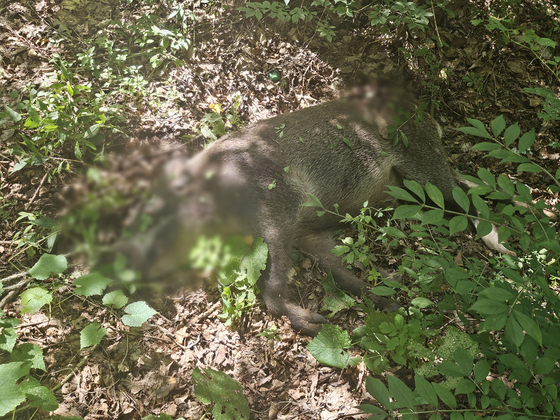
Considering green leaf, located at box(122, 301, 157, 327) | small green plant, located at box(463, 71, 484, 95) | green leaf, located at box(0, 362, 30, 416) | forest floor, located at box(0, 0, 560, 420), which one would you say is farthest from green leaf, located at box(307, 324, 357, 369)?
small green plant, located at box(463, 71, 484, 95)

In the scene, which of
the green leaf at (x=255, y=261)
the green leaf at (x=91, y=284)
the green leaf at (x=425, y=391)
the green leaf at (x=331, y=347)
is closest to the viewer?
the green leaf at (x=425, y=391)

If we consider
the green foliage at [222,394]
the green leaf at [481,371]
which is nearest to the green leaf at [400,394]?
the green leaf at [481,371]

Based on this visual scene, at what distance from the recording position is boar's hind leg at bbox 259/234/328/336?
339cm

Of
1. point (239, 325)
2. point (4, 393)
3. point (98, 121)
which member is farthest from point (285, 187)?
point (4, 393)

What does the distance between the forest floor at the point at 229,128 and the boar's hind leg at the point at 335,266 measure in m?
0.13

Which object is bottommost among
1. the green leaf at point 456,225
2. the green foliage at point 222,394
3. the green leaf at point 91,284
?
the green foliage at point 222,394

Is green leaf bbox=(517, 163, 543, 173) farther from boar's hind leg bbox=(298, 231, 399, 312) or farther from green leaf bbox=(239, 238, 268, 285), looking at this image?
green leaf bbox=(239, 238, 268, 285)

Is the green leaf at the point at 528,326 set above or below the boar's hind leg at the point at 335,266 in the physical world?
above

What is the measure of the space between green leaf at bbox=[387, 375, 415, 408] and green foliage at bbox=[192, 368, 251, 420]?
154cm

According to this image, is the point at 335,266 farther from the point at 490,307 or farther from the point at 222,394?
the point at 490,307

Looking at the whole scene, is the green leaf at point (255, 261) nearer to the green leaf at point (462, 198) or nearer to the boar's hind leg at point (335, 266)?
the boar's hind leg at point (335, 266)

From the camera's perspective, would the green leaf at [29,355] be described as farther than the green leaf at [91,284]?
No

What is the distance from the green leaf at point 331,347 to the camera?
2840 mm

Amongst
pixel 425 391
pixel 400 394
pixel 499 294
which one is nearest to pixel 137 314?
pixel 400 394
